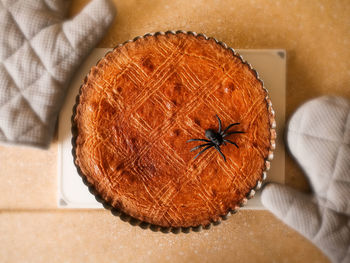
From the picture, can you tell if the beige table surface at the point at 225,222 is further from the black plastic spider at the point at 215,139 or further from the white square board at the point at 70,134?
the black plastic spider at the point at 215,139

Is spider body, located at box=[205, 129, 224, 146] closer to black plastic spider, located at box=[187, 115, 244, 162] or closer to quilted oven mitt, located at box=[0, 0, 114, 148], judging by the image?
black plastic spider, located at box=[187, 115, 244, 162]

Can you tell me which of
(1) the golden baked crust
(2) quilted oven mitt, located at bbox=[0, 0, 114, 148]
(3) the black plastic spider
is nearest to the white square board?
(2) quilted oven mitt, located at bbox=[0, 0, 114, 148]

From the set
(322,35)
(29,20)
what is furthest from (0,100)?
(322,35)

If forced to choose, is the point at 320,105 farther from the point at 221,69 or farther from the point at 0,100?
the point at 0,100

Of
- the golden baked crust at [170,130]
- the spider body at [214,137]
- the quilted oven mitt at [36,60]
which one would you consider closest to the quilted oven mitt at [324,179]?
the golden baked crust at [170,130]

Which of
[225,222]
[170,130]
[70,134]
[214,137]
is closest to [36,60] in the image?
[70,134]

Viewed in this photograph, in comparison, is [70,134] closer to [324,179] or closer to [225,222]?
[225,222]
